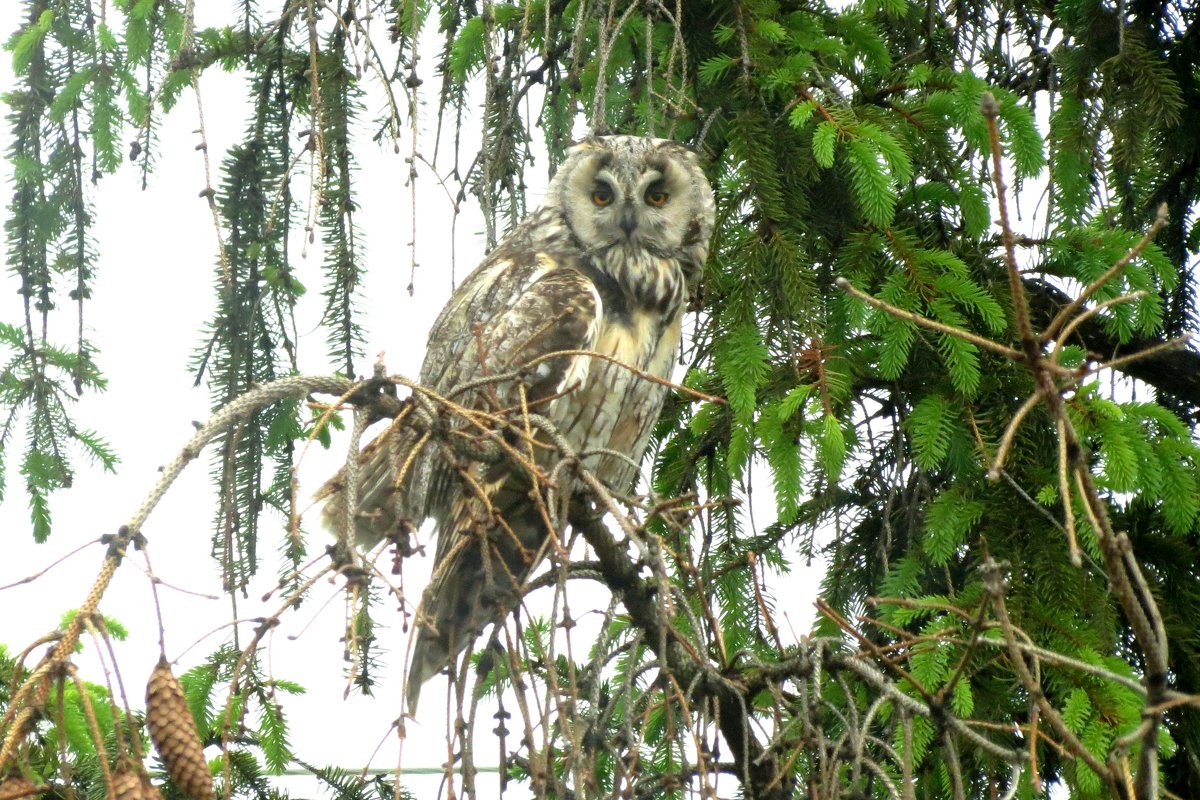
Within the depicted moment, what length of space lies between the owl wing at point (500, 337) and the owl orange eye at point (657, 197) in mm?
279

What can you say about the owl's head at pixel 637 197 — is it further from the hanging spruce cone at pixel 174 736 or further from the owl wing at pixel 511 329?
the hanging spruce cone at pixel 174 736

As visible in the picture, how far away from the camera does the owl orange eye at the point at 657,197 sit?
3076mm

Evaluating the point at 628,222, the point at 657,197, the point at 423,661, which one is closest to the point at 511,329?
the point at 628,222

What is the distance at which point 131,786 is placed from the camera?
1074 millimetres

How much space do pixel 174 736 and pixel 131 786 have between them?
81 mm

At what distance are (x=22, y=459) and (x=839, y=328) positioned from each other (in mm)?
2193

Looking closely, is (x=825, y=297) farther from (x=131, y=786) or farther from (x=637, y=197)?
(x=131, y=786)

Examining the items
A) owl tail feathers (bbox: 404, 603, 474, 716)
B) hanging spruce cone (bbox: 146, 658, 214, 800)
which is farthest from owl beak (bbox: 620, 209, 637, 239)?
hanging spruce cone (bbox: 146, 658, 214, 800)

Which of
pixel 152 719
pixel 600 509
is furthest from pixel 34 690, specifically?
pixel 600 509

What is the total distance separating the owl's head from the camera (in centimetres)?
302

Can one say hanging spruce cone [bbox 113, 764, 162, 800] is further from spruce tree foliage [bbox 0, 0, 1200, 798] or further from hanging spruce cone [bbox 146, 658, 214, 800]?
spruce tree foliage [bbox 0, 0, 1200, 798]

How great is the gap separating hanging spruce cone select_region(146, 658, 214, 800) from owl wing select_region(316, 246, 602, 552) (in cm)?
120

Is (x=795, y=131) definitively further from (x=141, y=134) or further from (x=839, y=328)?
(x=141, y=134)

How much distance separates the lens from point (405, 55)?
3.04m
